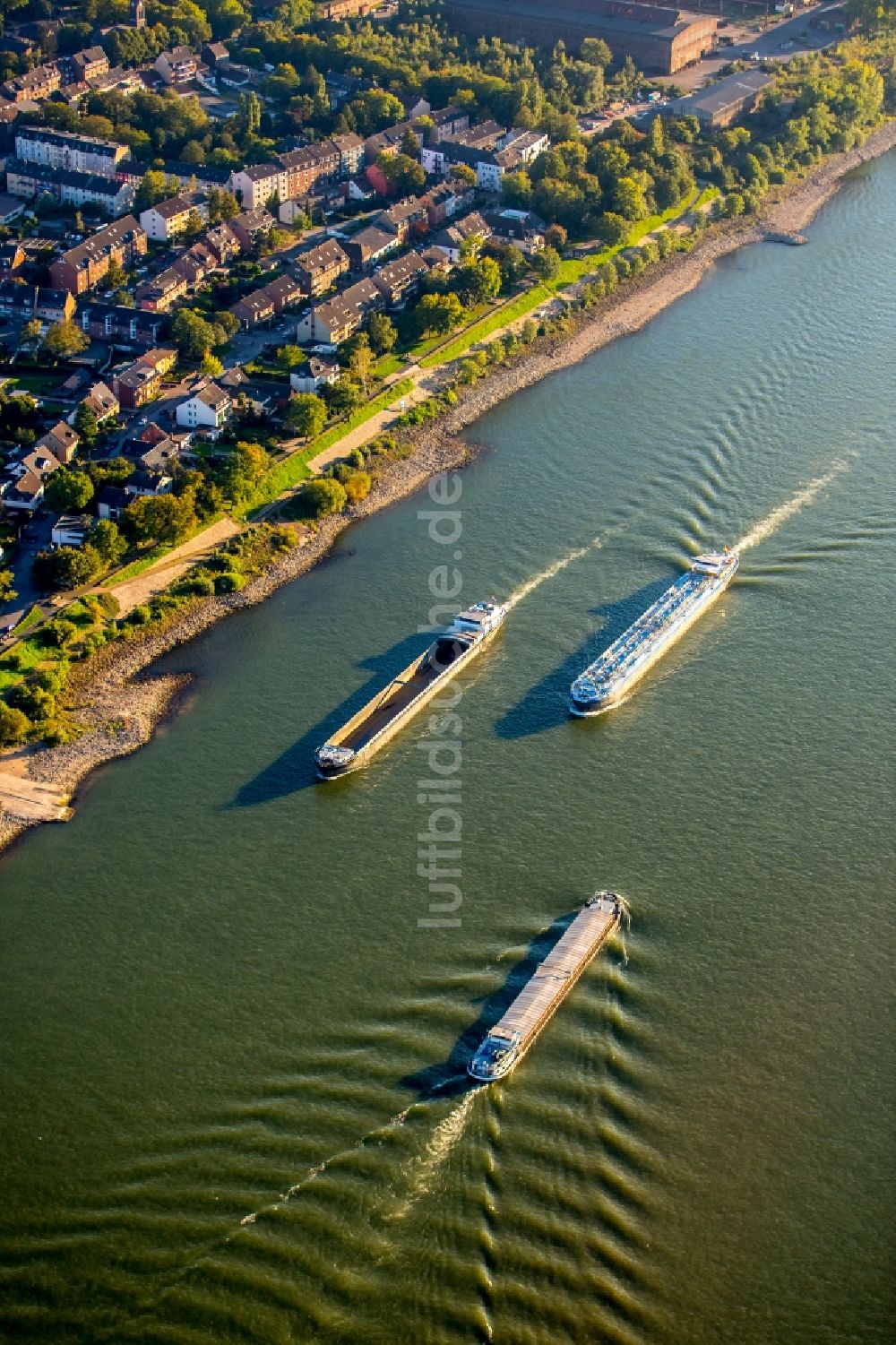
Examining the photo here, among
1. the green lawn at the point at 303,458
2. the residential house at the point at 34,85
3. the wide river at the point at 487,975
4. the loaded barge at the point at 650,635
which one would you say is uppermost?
the residential house at the point at 34,85

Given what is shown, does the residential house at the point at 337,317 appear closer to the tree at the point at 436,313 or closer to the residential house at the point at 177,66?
the tree at the point at 436,313

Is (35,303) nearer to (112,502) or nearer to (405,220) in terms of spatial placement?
(112,502)

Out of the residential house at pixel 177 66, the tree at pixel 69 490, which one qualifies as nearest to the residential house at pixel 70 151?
the residential house at pixel 177 66

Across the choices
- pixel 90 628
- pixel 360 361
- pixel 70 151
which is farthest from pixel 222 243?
pixel 90 628

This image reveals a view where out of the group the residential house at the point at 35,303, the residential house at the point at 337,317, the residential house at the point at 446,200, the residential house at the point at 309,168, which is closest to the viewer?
the residential house at the point at 337,317

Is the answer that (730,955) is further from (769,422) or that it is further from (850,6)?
(850,6)

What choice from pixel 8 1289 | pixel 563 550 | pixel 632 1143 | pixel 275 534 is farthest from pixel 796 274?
pixel 8 1289
